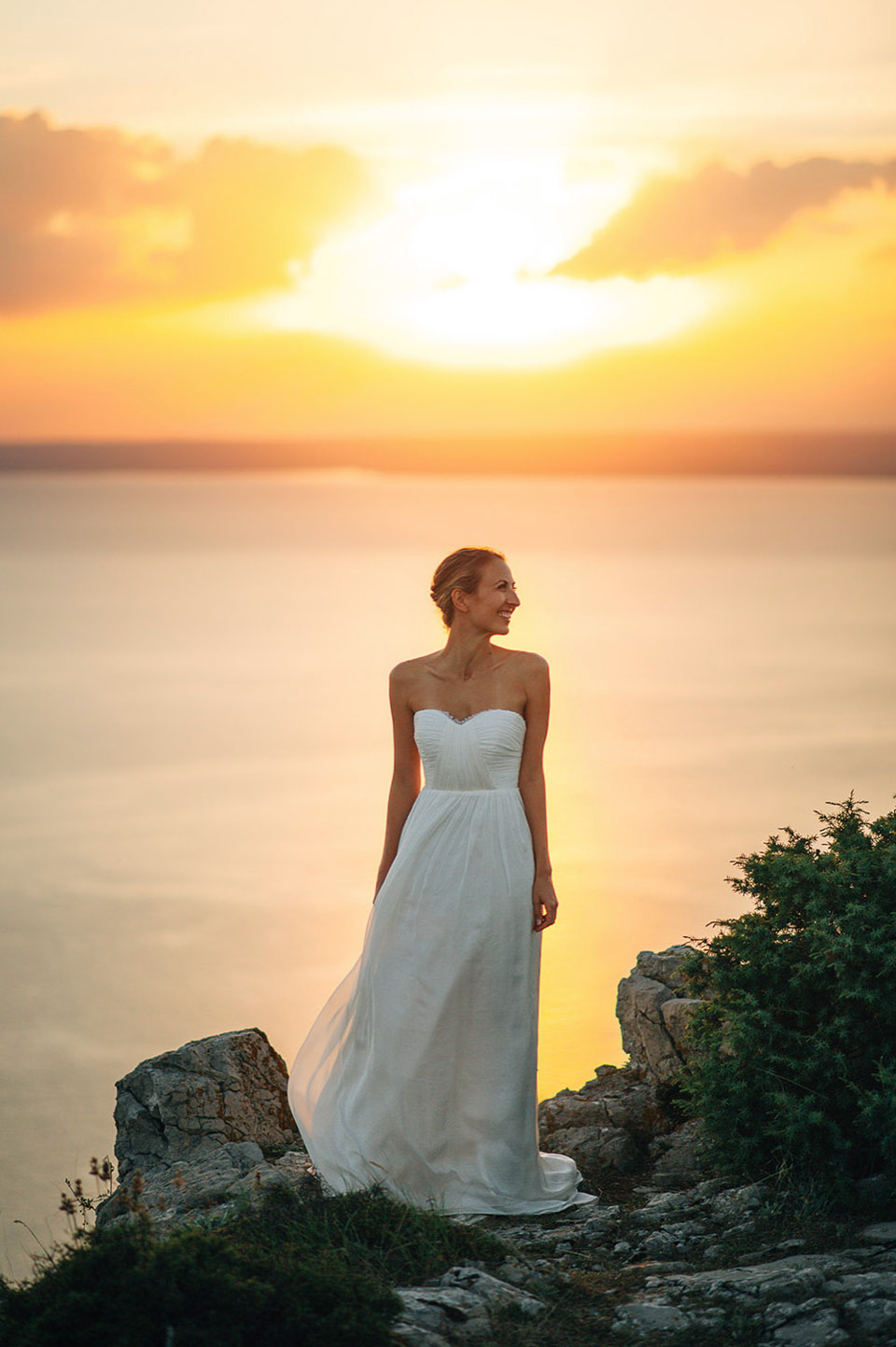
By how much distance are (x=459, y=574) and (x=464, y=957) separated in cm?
168

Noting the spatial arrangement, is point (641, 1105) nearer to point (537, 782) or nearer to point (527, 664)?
point (537, 782)

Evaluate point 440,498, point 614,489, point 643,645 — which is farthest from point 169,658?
point 614,489

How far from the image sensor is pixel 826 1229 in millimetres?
5445

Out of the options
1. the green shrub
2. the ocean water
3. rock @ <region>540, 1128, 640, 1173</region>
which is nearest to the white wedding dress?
rock @ <region>540, 1128, 640, 1173</region>

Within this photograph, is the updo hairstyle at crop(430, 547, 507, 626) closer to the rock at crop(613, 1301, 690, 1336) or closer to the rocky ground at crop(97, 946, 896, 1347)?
the rocky ground at crop(97, 946, 896, 1347)

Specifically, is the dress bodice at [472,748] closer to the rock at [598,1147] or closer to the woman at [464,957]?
the woman at [464,957]

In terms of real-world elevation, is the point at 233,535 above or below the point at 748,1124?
above

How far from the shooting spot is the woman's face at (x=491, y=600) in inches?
248

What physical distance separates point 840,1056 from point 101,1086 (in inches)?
281

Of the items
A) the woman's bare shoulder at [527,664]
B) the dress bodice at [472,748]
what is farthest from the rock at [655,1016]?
the woman's bare shoulder at [527,664]

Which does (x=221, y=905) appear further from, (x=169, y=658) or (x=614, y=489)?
(x=614, y=489)

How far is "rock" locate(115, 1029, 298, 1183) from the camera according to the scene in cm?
725

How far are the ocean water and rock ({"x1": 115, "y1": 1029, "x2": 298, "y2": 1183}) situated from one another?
134cm

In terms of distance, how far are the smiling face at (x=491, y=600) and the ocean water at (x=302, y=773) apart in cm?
459
